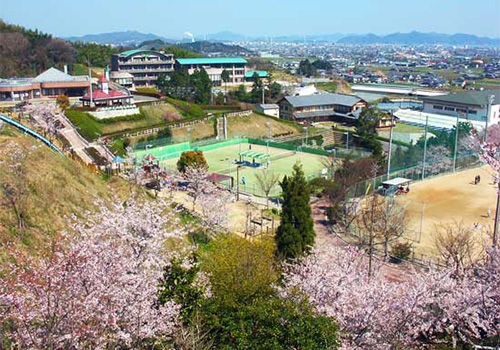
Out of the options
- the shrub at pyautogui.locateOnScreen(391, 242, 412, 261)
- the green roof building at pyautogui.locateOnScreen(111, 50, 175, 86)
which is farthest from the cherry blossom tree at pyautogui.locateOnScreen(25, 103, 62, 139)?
the green roof building at pyautogui.locateOnScreen(111, 50, 175, 86)

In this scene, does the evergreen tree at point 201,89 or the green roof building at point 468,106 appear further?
the evergreen tree at point 201,89

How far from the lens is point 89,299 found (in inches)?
293

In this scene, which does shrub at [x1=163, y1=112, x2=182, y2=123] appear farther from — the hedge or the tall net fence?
the tall net fence

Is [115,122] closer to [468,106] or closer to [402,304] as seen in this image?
[468,106]

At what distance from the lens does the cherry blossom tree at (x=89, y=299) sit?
276 inches

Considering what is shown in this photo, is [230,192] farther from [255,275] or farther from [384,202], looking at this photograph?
[255,275]

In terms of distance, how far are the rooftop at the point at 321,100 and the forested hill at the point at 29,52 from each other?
26.1 metres

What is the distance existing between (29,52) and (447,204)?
48.3m

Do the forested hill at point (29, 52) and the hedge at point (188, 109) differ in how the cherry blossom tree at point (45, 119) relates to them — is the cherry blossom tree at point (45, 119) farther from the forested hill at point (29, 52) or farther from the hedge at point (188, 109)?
the forested hill at point (29, 52)

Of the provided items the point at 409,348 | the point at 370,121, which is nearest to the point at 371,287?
the point at 409,348

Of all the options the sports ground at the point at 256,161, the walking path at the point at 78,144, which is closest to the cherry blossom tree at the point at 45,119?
the walking path at the point at 78,144

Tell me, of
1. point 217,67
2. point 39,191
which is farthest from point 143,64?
point 39,191

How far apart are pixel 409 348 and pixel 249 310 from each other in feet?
10.9

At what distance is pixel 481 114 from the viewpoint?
44.2 metres
